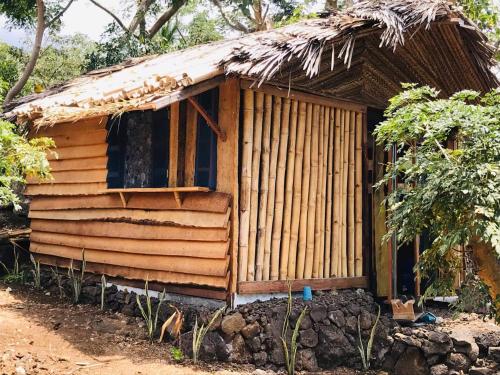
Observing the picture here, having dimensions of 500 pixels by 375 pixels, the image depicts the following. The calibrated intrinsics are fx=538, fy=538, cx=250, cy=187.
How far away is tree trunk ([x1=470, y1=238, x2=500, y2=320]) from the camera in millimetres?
4125

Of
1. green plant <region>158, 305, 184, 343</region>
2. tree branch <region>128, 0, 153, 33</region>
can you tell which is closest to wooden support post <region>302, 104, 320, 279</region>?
green plant <region>158, 305, 184, 343</region>

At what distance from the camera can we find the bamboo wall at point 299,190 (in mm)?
5977

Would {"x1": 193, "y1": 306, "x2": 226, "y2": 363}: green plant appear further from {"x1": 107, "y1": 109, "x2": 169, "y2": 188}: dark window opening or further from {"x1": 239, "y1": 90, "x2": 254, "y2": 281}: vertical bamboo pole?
{"x1": 107, "y1": 109, "x2": 169, "y2": 188}: dark window opening

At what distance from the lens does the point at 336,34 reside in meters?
5.95

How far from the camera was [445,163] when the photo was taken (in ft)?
13.4

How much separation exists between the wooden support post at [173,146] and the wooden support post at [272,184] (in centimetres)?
115

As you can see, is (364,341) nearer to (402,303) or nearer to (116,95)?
(402,303)

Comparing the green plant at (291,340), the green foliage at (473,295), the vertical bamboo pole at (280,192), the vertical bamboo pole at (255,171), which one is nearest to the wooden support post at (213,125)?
the vertical bamboo pole at (255,171)

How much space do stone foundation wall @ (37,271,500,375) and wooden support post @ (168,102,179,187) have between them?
149cm

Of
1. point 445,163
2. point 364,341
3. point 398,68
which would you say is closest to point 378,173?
point 398,68

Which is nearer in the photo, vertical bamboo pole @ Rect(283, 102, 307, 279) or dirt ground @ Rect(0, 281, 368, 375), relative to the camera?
dirt ground @ Rect(0, 281, 368, 375)

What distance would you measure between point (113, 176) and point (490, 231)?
520cm

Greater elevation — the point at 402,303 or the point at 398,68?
the point at 398,68

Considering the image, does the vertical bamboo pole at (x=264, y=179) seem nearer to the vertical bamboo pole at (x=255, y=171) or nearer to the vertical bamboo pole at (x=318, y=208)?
the vertical bamboo pole at (x=255, y=171)
